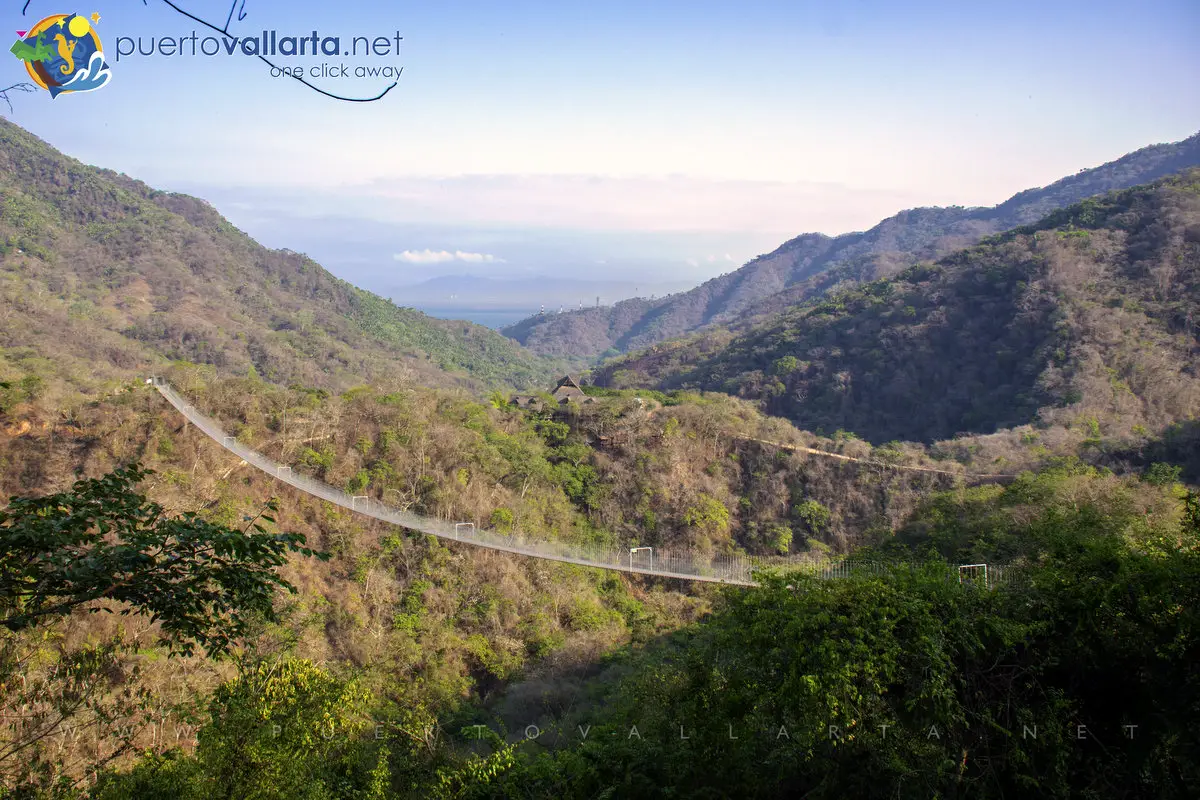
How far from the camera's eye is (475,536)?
43.7 ft

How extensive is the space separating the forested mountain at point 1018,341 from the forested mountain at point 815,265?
25.6 m

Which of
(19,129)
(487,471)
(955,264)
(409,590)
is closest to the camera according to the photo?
(409,590)

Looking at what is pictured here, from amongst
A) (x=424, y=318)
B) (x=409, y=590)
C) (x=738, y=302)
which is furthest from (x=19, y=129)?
(x=738, y=302)

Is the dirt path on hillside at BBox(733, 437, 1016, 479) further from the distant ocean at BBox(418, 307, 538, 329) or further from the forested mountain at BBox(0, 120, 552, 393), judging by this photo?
the distant ocean at BBox(418, 307, 538, 329)

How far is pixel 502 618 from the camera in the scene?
40.6ft

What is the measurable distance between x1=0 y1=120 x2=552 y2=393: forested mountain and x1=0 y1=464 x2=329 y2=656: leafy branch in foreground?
55.8 feet

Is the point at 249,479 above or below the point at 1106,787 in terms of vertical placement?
above

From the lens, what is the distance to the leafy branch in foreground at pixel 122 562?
344cm

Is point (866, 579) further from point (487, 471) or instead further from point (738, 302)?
point (738, 302)

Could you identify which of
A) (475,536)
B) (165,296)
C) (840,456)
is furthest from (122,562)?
(165,296)

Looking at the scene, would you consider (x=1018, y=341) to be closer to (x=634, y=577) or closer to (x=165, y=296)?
(x=634, y=577)

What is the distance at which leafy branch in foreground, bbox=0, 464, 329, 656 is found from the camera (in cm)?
344

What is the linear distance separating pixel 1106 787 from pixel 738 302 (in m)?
85.9

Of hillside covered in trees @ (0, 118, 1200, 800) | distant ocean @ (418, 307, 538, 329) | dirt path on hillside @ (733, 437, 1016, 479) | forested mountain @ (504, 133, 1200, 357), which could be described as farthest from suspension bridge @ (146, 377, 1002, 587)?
distant ocean @ (418, 307, 538, 329)
